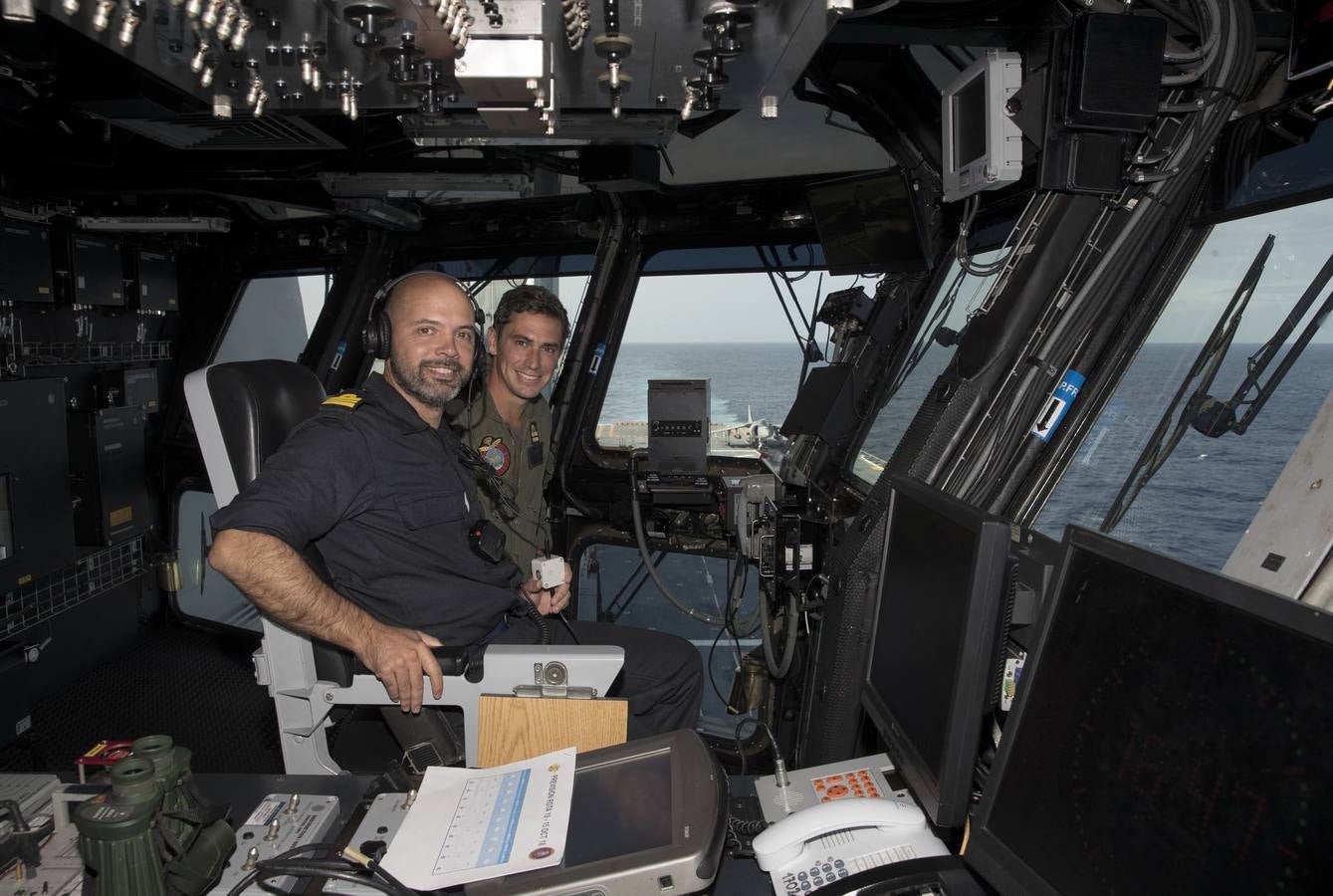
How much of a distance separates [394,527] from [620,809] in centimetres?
109

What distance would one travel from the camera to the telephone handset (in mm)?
1114

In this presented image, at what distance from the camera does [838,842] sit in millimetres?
1151

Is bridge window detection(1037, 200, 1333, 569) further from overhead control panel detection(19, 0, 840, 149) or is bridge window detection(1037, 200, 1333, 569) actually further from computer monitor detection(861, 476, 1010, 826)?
overhead control panel detection(19, 0, 840, 149)

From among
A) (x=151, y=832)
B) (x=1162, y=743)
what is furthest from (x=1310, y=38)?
(x=151, y=832)

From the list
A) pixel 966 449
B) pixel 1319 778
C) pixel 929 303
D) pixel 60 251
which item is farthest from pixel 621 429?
pixel 1319 778

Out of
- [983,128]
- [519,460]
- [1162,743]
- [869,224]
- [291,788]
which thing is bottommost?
[291,788]

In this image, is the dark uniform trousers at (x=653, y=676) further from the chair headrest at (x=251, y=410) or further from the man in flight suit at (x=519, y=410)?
the chair headrest at (x=251, y=410)

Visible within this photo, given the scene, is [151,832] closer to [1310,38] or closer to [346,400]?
[346,400]

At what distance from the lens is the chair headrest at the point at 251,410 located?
1820mm

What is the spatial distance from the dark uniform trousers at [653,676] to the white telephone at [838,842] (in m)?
1.28

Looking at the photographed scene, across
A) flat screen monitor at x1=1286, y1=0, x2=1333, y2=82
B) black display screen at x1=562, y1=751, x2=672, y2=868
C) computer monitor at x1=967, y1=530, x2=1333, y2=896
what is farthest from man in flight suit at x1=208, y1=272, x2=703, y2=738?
flat screen monitor at x1=1286, y1=0, x2=1333, y2=82

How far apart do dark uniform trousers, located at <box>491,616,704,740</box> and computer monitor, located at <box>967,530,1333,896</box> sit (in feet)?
5.29

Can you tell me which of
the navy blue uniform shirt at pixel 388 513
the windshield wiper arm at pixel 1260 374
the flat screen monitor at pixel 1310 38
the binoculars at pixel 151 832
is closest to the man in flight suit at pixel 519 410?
the navy blue uniform shirt at pixel 388 513

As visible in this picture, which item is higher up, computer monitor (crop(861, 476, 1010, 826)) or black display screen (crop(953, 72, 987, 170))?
black display screen (crop(953, 72, 987, 170))
